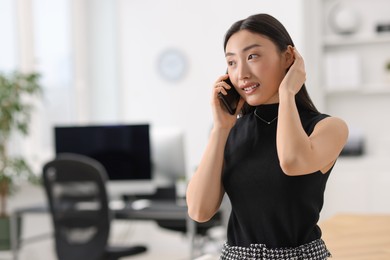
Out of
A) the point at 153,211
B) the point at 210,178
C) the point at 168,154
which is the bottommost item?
the point at 153,211

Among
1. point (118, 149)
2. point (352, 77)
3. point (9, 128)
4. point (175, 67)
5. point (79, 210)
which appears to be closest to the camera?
point (79, 210)

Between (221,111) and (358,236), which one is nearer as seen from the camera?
(221,111)

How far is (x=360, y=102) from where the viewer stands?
620 centimetres

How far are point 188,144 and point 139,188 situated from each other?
256cm

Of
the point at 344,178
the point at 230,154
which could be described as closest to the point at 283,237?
the point at 230,154

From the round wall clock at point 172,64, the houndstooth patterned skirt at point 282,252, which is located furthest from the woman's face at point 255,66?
the round wall clock at point 172,64

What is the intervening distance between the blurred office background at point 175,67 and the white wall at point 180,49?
0.01m

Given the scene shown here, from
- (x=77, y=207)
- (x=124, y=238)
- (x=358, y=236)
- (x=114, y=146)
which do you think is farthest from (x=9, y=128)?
(x=358, y=236)

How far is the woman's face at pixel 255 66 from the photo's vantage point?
42.8 inches

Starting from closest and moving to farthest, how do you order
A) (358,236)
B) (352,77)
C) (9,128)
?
(358,236) < (9,128) < (352,77)

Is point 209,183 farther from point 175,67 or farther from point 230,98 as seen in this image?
point 175,67

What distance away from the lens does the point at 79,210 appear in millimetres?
4023

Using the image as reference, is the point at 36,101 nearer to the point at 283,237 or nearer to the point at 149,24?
the point at 149,24

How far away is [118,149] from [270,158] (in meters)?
3.60
